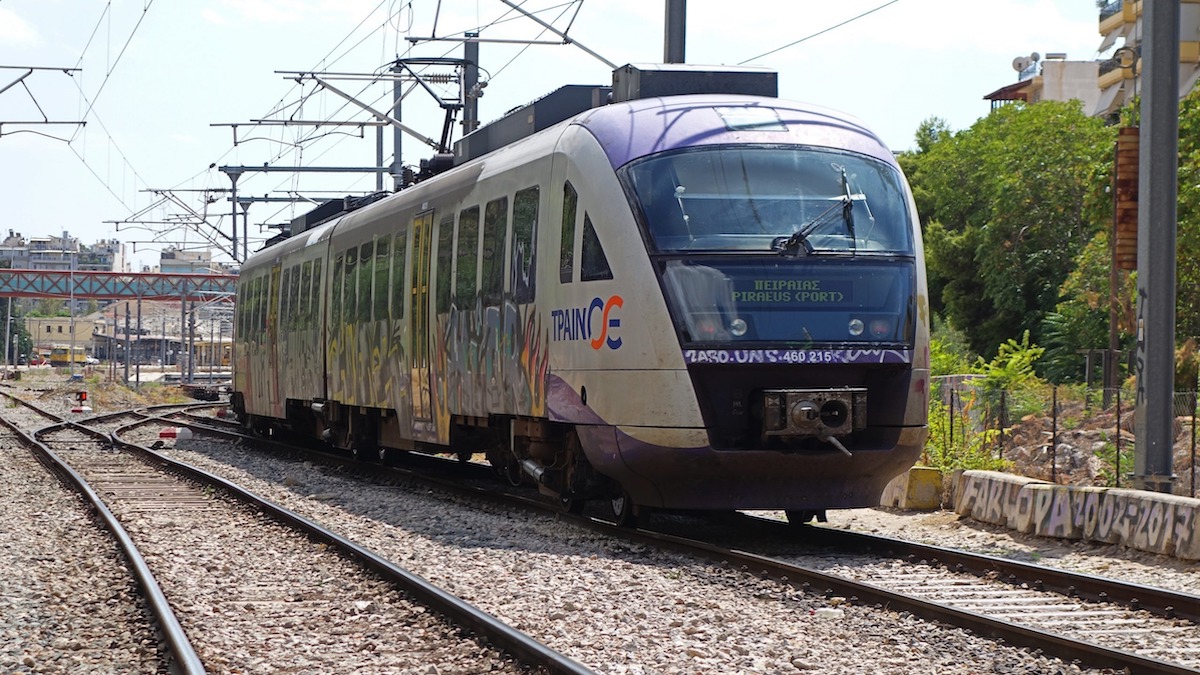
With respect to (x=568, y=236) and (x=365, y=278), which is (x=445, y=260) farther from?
(x=365, y=278)

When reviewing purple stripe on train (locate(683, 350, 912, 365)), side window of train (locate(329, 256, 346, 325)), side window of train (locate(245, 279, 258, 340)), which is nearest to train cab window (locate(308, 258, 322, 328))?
side window of train (locate(329, 256, 346, 325))

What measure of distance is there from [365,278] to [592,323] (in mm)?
7562

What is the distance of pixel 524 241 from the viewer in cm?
1267

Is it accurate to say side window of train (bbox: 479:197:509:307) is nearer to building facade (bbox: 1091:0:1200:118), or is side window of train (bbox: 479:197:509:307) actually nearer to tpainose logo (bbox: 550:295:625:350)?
tpainose logo (bbox: 550:295:625:350)

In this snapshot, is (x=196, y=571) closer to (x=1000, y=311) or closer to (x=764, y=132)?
(x=764, y=132)

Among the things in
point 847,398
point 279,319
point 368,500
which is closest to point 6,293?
point 279,319

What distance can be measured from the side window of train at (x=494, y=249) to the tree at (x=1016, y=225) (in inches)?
1673

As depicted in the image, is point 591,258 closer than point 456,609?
No

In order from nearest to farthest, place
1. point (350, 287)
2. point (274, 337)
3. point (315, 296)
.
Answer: point (350, 287) → point (315, 296) → point (274, 337)

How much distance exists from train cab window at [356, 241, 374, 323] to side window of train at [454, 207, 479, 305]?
3663 mm

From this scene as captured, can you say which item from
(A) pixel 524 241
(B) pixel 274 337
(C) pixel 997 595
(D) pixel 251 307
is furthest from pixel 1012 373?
(C) pixel 997 595

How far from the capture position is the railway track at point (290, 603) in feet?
23.3

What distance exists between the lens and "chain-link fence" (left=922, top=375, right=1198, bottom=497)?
15.1 metres

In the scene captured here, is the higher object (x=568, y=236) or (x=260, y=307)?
(x=568, y=236)
